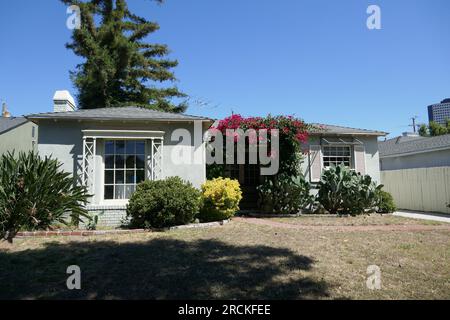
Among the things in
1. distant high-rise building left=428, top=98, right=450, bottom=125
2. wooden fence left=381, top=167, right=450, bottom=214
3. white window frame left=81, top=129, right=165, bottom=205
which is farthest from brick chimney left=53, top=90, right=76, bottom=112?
distant high-rise building left=428, top=98, right=450, bottom=125

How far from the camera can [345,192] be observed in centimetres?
1200

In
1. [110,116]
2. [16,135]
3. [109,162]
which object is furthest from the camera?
[16,135]

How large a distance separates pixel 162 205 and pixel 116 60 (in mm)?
16387

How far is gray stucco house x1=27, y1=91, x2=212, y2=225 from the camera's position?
9.83m

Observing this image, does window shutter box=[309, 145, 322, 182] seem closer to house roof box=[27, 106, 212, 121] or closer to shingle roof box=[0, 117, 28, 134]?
house roof box=[27, 106, 212, 121]

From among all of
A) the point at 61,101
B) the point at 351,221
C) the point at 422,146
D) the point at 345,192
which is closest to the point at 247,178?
the point at 345,192

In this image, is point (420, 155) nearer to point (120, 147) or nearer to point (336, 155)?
point (336, 155)

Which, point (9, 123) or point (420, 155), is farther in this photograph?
point (9, 123)

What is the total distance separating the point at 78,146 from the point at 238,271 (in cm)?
705


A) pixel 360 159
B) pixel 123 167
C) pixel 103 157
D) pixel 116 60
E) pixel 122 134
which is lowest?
pixel 123 167

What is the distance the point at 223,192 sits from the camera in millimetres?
9734

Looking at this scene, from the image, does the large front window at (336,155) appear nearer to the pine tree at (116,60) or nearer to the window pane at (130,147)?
the window pane at (130,147)

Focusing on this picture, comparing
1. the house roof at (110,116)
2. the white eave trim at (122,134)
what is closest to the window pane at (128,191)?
the white eave trim at (122,134)
